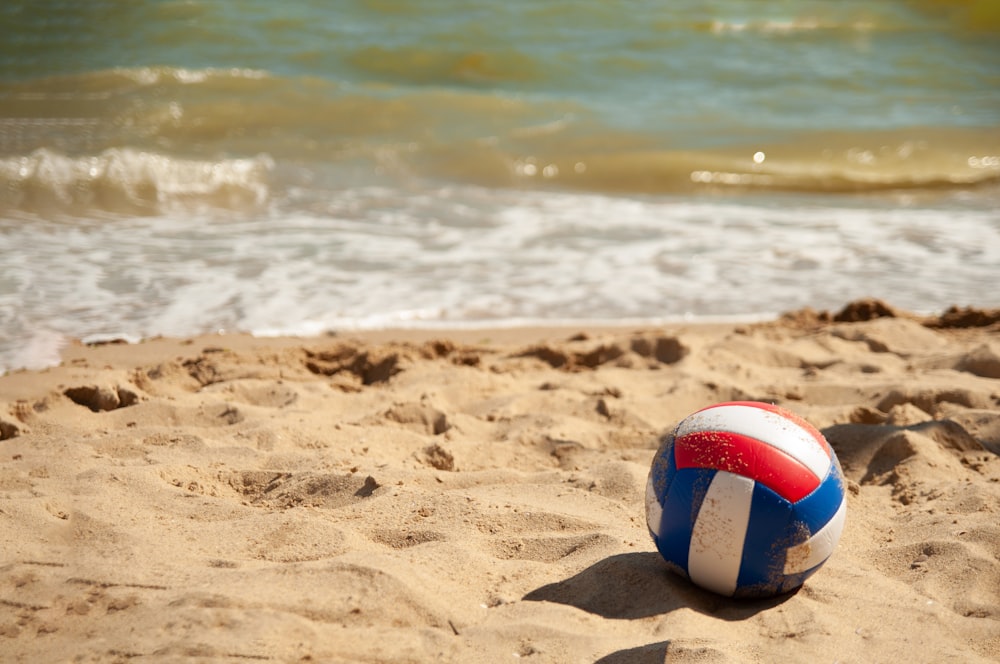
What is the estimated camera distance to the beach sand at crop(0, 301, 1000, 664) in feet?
9.81

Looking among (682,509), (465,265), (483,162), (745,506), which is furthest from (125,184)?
(745,506)

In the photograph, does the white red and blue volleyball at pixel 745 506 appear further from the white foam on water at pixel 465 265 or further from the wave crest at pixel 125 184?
the wave crest at pixel 125 184

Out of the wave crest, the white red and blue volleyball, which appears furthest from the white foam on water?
the white red and blue volleyball

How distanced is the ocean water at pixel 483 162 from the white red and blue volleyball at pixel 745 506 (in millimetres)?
3607

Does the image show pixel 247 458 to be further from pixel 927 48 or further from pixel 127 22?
pixel 927 48

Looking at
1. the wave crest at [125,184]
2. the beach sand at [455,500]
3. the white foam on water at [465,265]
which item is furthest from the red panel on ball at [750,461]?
the wave crest at [125,184]

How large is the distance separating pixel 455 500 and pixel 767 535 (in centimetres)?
130

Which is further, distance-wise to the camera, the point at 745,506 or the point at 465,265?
the point at 465,265

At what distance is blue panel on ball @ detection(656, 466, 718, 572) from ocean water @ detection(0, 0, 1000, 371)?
143 inches

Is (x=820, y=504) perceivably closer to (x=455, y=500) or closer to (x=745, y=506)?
(x=745, y=506)

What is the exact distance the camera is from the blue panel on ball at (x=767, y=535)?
3.12 meters

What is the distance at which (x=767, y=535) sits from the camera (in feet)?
10.3

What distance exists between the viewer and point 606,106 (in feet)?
44.7

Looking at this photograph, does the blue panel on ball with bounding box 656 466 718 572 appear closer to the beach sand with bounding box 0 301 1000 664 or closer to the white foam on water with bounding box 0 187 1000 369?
the beach sand with bounding box 0 301 1000 664
